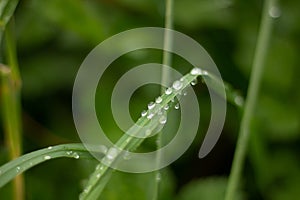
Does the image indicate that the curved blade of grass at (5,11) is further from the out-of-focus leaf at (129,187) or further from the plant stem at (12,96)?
the out-of-focus leaf at (129,187)

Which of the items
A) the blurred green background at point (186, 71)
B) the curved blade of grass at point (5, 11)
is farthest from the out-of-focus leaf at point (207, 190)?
the curved blade of grass at point (5, 11)

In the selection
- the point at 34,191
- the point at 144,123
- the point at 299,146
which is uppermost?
the point at 144,123

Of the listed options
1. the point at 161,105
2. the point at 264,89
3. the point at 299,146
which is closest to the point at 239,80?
the point at 264,89

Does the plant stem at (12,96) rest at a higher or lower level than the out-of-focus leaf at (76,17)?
lower

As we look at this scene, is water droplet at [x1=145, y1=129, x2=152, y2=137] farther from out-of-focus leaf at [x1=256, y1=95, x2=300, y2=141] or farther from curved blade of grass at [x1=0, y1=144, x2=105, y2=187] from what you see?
out-of-focus leaf at [x1=256, y1=95, x2=300, y2=141]

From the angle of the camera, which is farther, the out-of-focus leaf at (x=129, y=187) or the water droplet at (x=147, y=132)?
the out-of-focus leaf at (x=129, y=187)

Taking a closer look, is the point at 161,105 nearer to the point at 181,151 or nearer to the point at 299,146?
the point at 181,151

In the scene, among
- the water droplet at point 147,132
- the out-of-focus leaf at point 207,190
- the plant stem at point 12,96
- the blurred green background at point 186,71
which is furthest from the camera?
the blurred green background at point 186,71

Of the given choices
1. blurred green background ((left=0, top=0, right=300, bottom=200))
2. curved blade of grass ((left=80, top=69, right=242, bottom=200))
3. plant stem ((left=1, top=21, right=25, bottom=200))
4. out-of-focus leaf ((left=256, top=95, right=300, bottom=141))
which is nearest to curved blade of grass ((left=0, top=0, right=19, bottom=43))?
plant stem ((left=1, top=21, right=25, bottom=200))
